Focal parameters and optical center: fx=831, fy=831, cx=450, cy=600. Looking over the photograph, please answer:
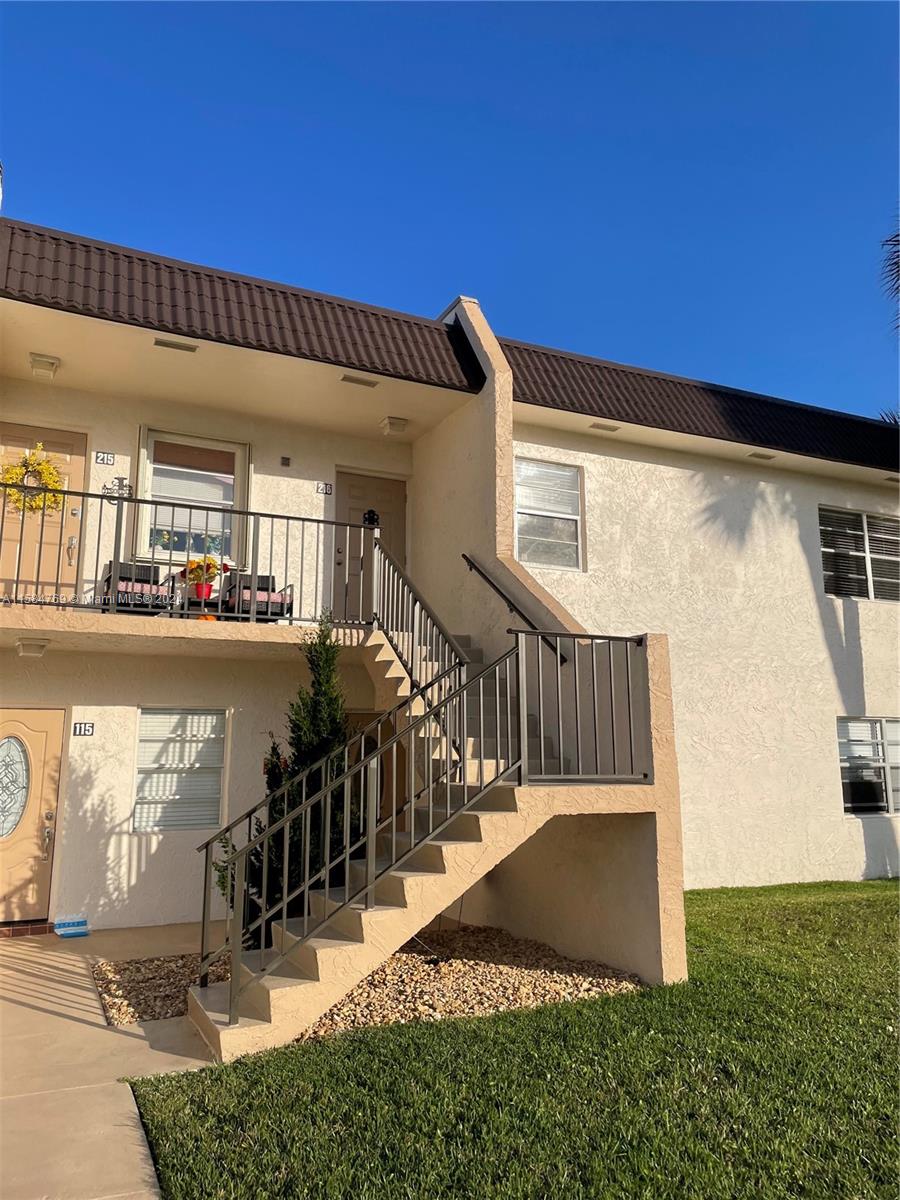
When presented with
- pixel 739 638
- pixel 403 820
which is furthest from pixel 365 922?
pixel 739 638

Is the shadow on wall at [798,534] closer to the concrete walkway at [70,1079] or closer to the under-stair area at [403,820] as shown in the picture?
the under-stair area at [403,820]

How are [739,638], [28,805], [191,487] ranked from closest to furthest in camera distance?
[28,805] → [191,487] → [739,638]

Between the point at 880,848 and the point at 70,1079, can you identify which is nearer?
the point at 70,1079

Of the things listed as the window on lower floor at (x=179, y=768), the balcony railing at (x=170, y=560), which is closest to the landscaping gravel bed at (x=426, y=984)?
the window on lower floor at (x=179, y=768)

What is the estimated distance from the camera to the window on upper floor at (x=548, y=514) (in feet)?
34.4

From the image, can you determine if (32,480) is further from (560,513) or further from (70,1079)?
(560,513)

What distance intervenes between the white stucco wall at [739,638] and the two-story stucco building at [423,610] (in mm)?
46

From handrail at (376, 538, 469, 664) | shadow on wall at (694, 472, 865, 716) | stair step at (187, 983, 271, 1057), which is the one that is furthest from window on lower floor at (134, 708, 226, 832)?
shadow on wall at (694, 472, 865, 716)

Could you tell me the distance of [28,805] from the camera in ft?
27.9

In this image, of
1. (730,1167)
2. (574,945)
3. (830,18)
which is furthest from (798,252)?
(730,1167)

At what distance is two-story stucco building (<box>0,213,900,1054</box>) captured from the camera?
20.9 feet

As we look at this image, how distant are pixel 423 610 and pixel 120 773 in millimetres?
4006

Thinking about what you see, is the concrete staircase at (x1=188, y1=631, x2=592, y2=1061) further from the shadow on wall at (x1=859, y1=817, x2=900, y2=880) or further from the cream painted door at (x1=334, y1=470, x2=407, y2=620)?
the shadow on wall at (x1=859, y1=817, x2=900, y2=880)

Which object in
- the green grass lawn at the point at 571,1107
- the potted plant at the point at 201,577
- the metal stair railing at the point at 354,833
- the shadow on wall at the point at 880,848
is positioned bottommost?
the green grass lawn at the point at 571,1107
